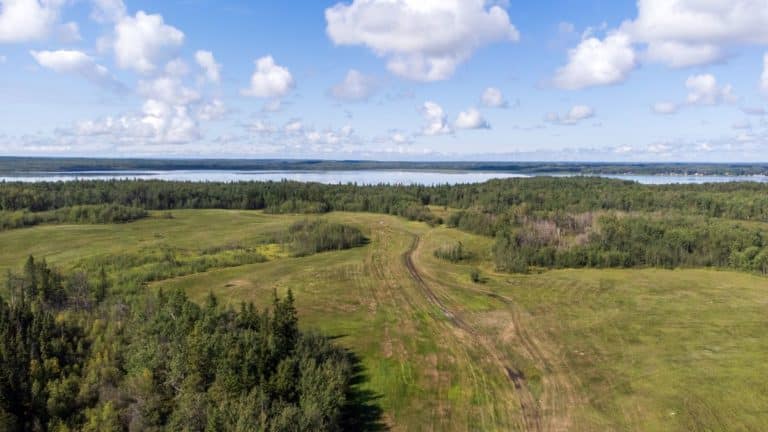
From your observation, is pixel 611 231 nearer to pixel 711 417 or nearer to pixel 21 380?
pixel 711 417

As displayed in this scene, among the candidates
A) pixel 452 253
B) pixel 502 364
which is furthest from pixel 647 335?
pixel 452 253

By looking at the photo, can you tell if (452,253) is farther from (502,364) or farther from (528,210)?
(502,364)

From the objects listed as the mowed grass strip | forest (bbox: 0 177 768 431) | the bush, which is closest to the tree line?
forest (bbox: 0 177 768 431)

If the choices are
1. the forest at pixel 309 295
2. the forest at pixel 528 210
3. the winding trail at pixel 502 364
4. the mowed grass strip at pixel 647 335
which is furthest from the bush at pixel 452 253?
the winding trail at pixel 502 364

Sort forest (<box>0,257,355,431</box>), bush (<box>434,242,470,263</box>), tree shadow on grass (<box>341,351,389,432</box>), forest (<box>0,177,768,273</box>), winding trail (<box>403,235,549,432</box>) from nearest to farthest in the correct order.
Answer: forest (<box>0,257,355,431</box>) → tree shadow on grass (<box>341,351,389,432</box>) → winding trail (<box>403,235,549,432</box>) → forest (<box>0,177,768,273</box>) → bush (<box>434,242,470,263</box>)

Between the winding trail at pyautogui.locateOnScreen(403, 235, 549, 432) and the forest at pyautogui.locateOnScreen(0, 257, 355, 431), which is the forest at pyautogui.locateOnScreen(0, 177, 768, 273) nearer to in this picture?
the winding trail at pyautogui.locateOnScreen(403, 235, 549, 432)

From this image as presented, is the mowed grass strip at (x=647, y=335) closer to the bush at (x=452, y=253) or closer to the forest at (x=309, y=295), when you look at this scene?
the forest at (x=309, y=295)
